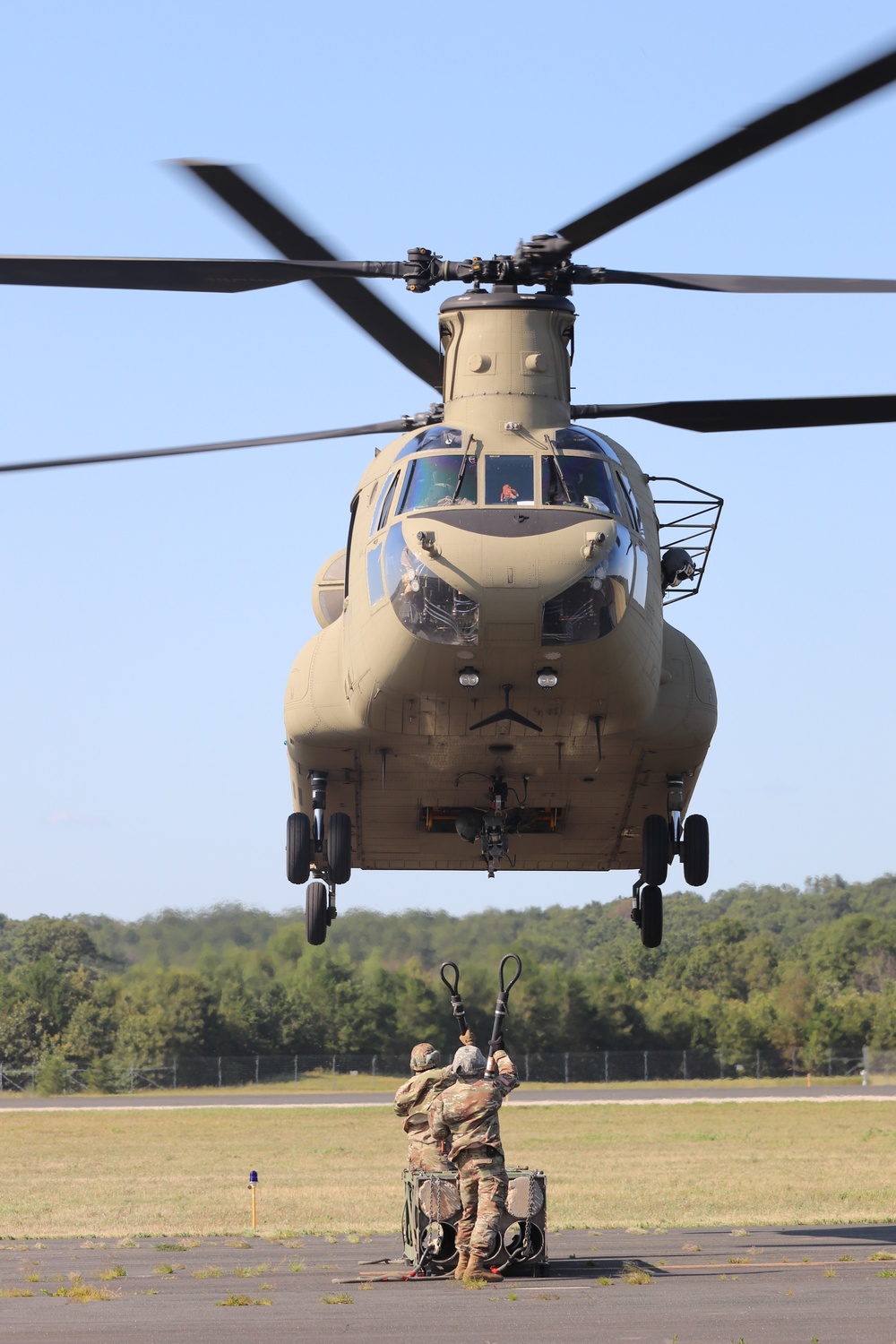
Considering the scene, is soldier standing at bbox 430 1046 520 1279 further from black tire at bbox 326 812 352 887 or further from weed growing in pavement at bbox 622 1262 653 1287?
black tire at bbox 326 812 352 887

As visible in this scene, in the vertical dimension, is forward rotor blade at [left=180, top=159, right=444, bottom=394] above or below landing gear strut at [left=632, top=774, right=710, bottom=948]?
above

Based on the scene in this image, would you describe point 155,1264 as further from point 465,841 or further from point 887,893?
point 887,893

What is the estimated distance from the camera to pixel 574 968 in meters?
85.6

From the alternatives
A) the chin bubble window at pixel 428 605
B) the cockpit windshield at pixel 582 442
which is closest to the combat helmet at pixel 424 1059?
the chin bubble window at pixel 428 605

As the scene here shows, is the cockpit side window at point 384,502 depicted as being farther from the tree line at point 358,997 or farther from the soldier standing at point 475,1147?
the tree line at point 358,997

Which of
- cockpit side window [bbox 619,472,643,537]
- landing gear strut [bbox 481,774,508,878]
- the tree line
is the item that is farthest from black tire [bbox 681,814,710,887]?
the tree line

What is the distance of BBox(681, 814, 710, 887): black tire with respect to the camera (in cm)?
1833

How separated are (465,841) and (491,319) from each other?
5.79 m

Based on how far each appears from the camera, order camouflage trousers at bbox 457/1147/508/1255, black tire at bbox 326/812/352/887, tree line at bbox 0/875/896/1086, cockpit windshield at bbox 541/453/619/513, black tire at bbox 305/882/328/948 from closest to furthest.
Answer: camouflage trousers at bbox 457/1147/508/1255 → cockpit windshield at bbox 541/453/619/513 → black tire at bbox 326/812/352/887 → black tire at bbox 305/882/328/948 → tree line at bbox 0/875/896/1086

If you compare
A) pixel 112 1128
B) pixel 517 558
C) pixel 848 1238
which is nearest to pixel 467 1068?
pixel 517 558

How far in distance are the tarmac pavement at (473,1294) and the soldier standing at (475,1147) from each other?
379 mm

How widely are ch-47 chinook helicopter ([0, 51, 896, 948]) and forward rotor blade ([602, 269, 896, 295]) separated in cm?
2

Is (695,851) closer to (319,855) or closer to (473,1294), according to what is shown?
(319,855)

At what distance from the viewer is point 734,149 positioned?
1271 cm
